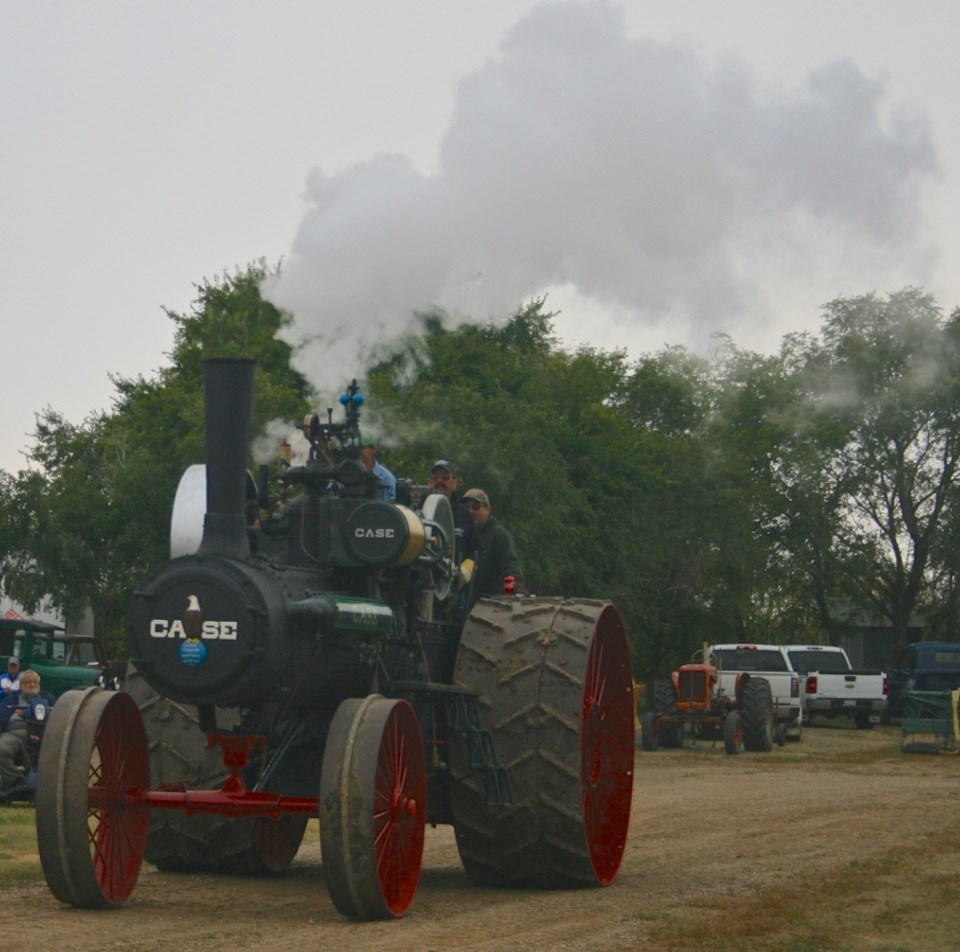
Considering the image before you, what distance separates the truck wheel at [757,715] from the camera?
2512 cm

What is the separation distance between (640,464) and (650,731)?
11.4 m

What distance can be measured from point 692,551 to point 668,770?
21020mm

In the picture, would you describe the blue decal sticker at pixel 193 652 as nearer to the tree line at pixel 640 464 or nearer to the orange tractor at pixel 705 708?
the tree line at pixel 640 464

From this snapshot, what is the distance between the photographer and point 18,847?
1153 centimetres

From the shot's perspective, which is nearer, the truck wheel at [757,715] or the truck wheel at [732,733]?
the truck wheel at [732,733]

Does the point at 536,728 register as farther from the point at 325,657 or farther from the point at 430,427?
the point at 430,427

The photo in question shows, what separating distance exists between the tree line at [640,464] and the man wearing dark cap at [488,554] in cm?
173

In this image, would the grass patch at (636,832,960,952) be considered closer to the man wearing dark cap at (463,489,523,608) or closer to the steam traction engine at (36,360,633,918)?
the steam traction engine at (36,360,633,918)

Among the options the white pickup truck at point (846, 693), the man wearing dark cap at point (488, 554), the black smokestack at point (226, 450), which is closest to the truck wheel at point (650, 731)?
the white pickup truck at point (846, 693)

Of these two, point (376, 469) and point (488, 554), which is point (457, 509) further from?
point (376, 469)

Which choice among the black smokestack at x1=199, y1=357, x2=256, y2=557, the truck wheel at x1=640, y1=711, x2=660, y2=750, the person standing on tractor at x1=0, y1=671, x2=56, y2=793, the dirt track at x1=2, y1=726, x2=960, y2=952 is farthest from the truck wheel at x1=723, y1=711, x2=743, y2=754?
the black smokestack at x1=199, y1=357, x2=256, y2=557

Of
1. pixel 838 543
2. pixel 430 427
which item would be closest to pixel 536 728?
pixel 430 427

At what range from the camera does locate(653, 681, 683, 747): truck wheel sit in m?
25.8

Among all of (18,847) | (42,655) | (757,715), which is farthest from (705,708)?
(18,847)
